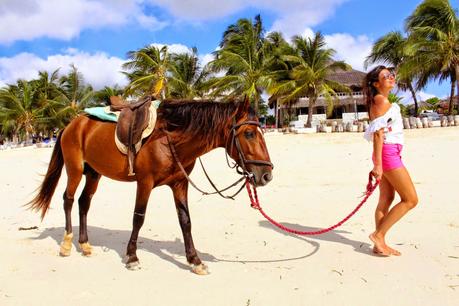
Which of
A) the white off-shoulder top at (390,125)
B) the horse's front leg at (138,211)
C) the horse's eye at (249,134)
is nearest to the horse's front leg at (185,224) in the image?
the horse's front leg at (138,211)

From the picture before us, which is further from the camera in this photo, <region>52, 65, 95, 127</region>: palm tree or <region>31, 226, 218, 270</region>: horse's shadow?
<region>52, 65, 95, 127</region>: palm tree

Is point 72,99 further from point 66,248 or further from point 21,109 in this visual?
point 66,248

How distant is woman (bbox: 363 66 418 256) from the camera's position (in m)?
4.02

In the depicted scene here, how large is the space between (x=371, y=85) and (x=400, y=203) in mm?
1304

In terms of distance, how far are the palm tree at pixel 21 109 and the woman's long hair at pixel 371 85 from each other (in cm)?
4635

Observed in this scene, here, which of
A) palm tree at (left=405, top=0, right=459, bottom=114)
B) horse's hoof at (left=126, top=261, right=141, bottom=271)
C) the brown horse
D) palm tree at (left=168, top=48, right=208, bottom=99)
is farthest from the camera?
palm tree at (left=168, top=48, right=208, bottom=99)

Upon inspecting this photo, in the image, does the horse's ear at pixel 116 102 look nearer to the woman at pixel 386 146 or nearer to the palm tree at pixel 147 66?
the woman at pixel 386 146

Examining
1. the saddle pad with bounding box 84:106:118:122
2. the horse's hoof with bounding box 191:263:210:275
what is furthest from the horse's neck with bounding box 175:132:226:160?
the horse's hoof with bounding box 191:263:210:275

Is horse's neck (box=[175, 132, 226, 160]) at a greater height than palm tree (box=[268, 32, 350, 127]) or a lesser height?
lesser

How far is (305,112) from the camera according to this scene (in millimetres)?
50812

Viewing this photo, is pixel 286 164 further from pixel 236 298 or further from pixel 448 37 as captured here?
pixel 448 37

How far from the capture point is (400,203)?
4109mm

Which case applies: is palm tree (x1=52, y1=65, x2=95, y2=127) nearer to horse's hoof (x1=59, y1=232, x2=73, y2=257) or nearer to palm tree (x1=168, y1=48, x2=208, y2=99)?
palm tree (x1=168, y1=48, x2=208, y2=99)

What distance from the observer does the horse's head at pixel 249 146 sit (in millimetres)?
3670
